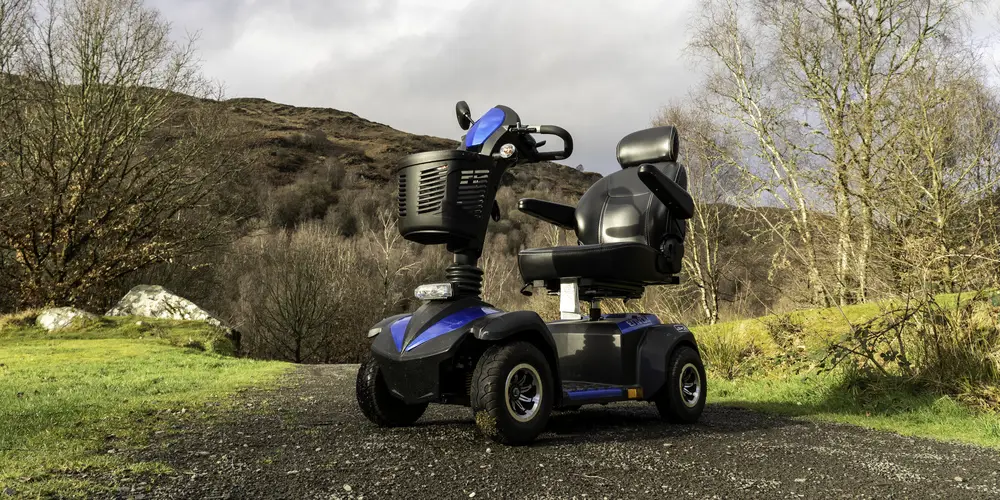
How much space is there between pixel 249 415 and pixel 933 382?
214 inches

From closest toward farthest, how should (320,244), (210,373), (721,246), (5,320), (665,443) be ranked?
1. (665,443)
2. (210,373)
3. (5,320)
4. (721,246)
5. (320,244)

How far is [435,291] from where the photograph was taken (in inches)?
143

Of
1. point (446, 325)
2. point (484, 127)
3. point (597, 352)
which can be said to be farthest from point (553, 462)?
point (484, 127)

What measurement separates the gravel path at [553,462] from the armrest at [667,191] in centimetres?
156

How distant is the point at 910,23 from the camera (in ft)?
56.6

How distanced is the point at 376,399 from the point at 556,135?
1963 millimetres

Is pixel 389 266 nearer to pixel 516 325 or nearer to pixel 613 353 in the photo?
pixel 613 353

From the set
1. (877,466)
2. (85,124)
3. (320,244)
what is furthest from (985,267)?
(320,244)

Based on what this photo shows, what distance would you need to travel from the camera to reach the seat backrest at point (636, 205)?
17.0 ft

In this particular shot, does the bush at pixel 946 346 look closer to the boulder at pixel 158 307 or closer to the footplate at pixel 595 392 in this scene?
the footplate at pixel 595 392

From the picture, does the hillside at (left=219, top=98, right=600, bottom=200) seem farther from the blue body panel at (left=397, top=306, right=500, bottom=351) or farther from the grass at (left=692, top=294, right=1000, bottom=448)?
the blue body panel at (left=397, top=306, right=500, bottom=351)

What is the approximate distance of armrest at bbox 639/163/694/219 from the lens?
4406 millimetres

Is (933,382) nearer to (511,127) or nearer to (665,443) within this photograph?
(665,443)

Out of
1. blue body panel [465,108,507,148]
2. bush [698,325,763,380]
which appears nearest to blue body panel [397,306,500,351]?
blue body panel [465,108,507,148]
